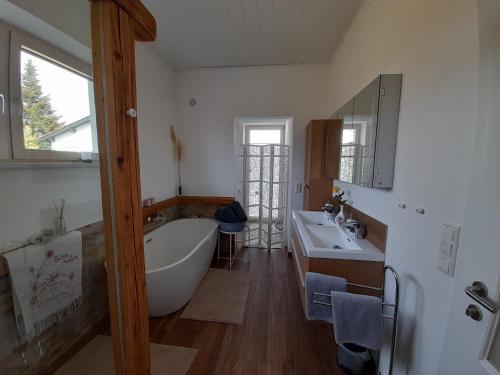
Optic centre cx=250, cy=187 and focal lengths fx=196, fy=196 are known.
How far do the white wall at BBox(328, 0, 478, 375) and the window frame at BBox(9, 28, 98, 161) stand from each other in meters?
1.73

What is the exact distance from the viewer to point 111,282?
2.47 ft

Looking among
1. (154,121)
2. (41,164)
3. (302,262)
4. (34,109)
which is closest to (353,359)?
(302,262)

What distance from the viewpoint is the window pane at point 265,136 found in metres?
3.50

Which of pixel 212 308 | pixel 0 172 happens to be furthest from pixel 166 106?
pixel 212 308

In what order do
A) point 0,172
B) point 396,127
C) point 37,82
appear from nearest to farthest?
point 0,172 < point 37,82 < point 396,127

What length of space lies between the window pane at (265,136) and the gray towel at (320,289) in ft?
8.41

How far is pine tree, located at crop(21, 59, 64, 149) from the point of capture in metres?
1.10

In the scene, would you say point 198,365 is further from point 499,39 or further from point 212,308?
point 499,39

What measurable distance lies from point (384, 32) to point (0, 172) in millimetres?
2515

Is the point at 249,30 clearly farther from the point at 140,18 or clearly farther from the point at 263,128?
the point at 140,18

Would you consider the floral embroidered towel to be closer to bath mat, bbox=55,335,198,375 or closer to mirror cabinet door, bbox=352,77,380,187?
bath mat, bbox=55,335,198,375

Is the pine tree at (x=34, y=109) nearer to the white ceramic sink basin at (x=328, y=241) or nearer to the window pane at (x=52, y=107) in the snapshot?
the window pane at (x=52, y=107)

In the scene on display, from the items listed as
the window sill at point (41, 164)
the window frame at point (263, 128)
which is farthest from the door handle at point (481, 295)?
the window frame at point (263, 128)

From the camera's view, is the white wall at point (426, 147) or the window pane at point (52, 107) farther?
the window pane at point (52, 107)
